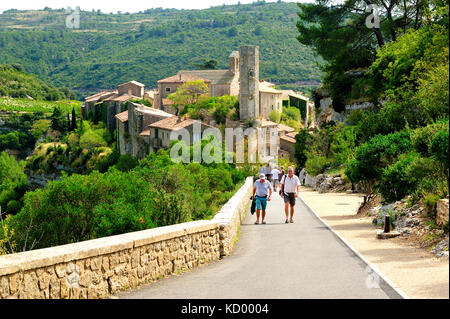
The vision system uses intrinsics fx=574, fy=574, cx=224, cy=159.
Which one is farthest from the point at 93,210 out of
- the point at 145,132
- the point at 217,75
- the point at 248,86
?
the point at 217,75

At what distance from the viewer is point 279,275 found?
8.03 metres

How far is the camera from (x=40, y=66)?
194m

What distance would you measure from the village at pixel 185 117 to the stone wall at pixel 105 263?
53383 millimetres

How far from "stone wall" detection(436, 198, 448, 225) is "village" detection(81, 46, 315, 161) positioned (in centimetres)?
5309

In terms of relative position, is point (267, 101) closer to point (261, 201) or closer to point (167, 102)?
point (167, 102)

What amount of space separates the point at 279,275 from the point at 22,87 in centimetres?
14116

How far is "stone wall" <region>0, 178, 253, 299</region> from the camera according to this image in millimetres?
6277

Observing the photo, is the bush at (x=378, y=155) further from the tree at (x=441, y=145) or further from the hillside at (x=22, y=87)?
the hillside at (x=22, y=87)

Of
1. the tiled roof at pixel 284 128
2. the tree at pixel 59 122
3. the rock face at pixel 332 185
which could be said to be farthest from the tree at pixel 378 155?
the tree at pixel 59 122

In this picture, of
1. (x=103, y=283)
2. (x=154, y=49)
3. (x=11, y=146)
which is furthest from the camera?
(x=154, y=49)

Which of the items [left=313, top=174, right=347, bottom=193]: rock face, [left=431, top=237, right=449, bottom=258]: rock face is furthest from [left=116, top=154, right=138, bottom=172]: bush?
[left=431, top=237, right=449, bottom=258]: rock face

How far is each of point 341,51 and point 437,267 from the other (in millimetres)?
29550
